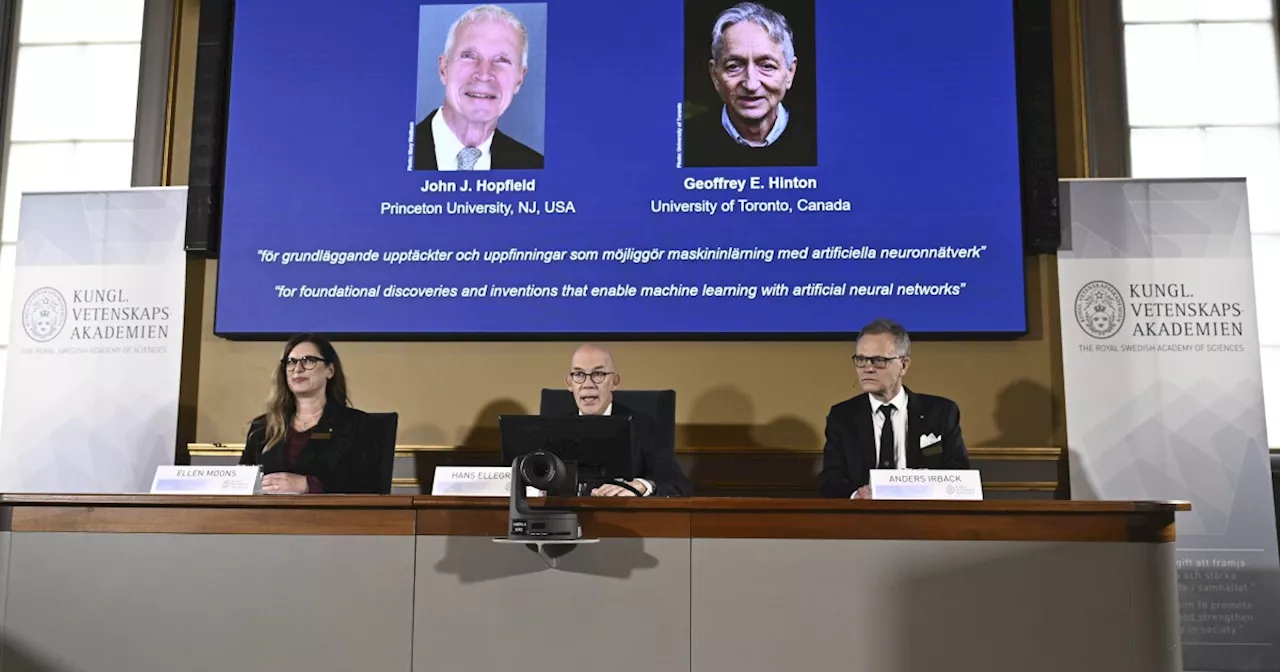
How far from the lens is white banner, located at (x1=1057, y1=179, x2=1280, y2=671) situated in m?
4.17

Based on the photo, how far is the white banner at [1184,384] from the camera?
4172mm

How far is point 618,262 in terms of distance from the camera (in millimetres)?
4605

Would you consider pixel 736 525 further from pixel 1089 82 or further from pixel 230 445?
pixel 1089 82

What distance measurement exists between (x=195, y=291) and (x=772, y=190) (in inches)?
103

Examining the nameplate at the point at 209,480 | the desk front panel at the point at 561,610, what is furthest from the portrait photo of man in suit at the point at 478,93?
the desk front panel at the point at 561,610

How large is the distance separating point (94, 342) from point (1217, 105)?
502 cm

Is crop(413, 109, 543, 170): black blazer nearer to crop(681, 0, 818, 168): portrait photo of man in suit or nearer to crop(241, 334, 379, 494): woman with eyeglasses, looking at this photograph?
crop(681, 0, 818, 168): portrait photo of man in suit

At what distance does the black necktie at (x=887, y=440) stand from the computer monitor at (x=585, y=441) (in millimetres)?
1149

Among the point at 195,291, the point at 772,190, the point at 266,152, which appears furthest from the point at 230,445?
the point at 772,190

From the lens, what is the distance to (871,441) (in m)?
3.75

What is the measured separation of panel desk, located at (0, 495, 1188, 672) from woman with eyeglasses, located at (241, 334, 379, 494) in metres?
0.95

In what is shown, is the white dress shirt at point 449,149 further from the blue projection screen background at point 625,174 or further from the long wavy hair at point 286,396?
the long wavy hair at point 286,396

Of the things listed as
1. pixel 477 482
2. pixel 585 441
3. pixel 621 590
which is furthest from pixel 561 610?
pixel 477 482

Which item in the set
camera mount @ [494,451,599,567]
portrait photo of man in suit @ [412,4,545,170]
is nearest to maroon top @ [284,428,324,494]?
camera mount @ [494,451,599,567]
